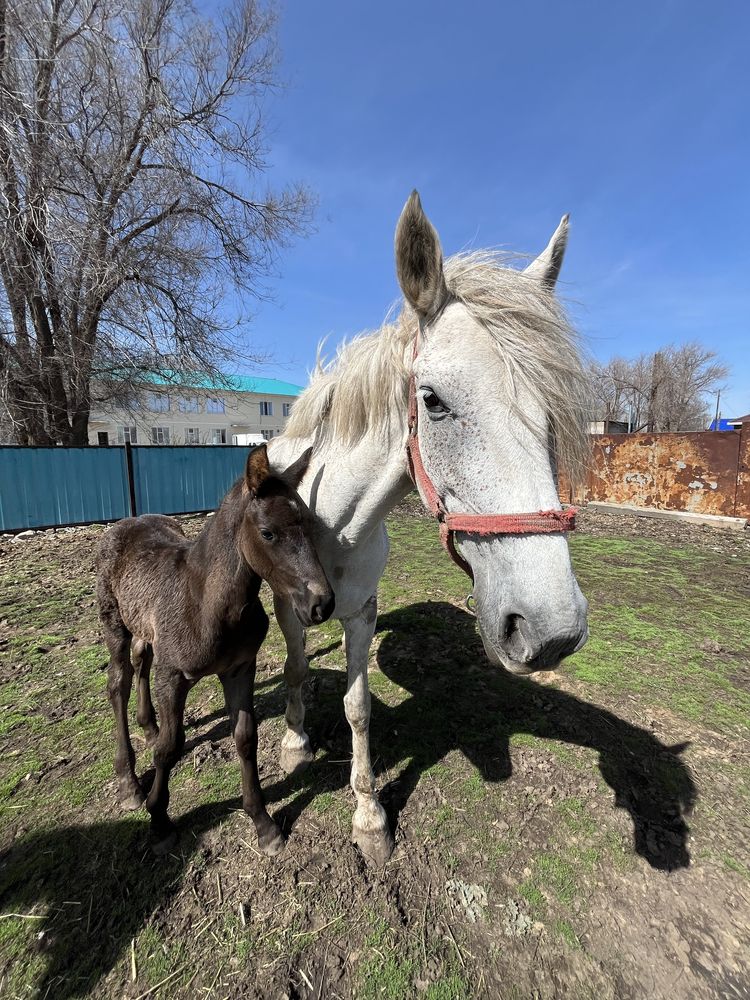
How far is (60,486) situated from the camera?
875cm

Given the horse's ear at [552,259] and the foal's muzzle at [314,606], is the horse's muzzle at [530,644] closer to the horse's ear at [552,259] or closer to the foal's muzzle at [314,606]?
the foal's muzzle at [314,606]

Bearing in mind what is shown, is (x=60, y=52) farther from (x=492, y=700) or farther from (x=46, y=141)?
(x=492, y=700)

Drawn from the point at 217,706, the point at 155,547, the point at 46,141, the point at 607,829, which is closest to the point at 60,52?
the point at 46,141

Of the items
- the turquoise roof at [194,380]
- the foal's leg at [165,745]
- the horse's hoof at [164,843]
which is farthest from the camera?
the turquoise roof at [194,380]

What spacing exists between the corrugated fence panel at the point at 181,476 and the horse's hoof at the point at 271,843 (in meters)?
8.84

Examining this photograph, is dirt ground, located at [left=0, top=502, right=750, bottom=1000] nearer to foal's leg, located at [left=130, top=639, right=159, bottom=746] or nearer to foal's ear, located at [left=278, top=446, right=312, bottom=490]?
foal's leg, located at [left=130, top=639, right=159, bottom=746]

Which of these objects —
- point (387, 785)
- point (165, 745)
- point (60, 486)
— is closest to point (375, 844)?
point (387, 785)

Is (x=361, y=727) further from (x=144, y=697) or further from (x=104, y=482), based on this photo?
(x=104, y=482)

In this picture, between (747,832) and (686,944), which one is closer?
(686,944)

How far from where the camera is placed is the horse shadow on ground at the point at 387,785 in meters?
1.83

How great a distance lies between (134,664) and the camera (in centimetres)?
294

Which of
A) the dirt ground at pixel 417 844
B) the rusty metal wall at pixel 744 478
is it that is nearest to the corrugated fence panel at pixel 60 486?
the dirt ground at pixel 417 844

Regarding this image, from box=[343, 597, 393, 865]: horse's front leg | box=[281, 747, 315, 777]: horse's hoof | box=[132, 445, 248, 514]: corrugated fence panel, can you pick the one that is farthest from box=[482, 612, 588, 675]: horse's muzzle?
box=[132, 445, 248, 514]: corrugated fence panel

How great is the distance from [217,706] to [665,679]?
376cm
